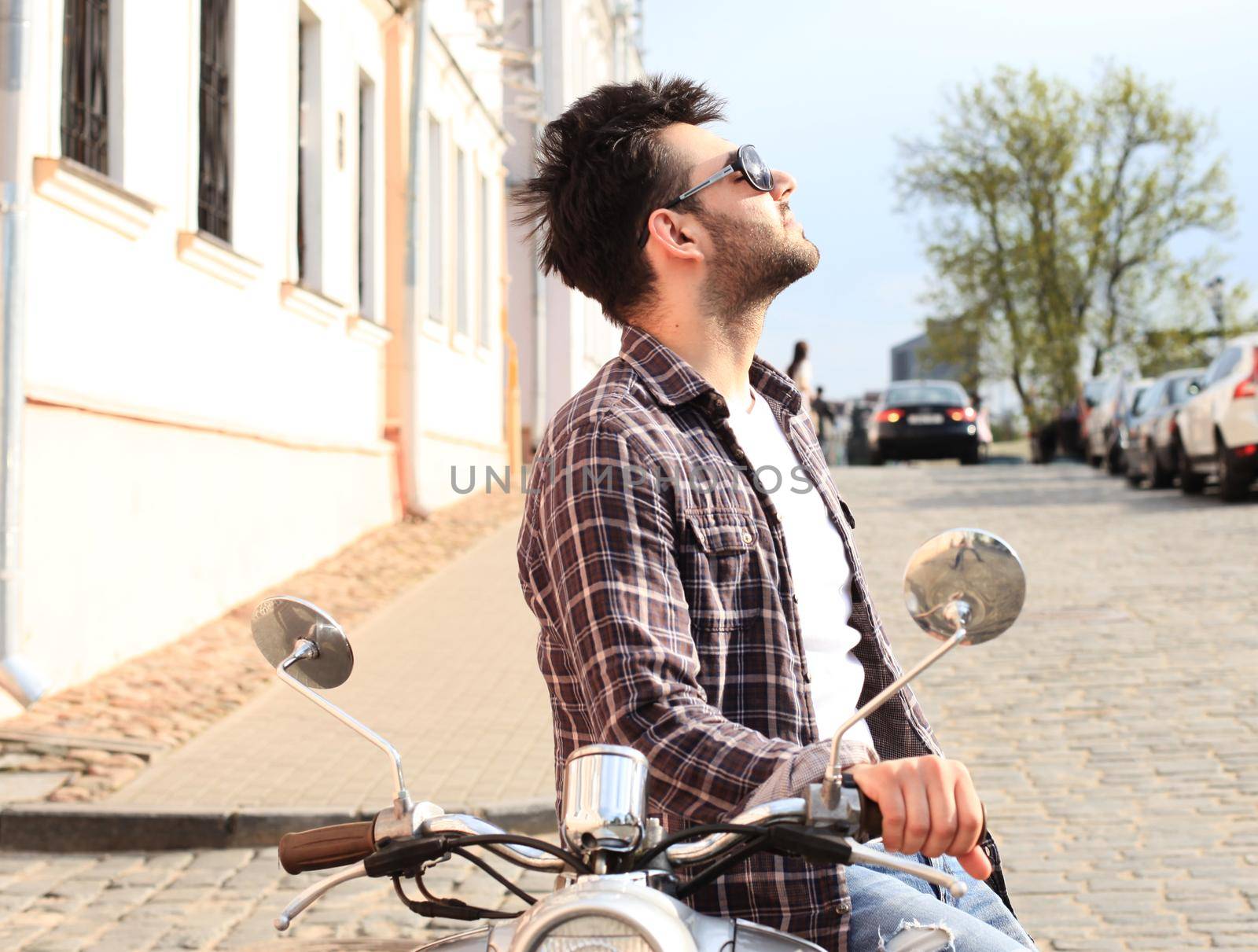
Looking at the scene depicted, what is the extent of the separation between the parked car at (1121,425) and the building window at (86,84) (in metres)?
22.0

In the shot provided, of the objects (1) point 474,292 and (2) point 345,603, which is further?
(1) point 474,292

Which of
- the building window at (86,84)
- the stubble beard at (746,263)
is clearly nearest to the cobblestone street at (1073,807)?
the stubble beard at (746,263)

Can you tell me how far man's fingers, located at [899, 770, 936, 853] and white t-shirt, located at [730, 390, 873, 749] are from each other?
59 cm

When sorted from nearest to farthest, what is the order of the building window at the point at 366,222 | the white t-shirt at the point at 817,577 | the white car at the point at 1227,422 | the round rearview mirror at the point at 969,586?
the round rearview mirror at the point at 969,586, the white t-shirt at the point at 817,577, the building window at the point at 366,222, the white car at the point at 1227,422

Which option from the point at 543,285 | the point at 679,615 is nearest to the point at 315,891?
the point at 679,615

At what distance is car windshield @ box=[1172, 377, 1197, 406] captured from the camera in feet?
79.3

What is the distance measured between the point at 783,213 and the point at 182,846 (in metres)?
4.64

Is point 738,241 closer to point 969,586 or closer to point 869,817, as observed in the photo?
point 969,586

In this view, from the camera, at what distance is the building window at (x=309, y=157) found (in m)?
14.1

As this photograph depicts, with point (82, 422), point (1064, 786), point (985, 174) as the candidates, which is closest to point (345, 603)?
point (82, 422)

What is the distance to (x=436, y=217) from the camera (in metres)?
20.1

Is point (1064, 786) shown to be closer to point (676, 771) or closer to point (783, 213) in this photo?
point (783, 213)

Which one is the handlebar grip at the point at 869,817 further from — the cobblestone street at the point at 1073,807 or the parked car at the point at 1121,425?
the parked car at the point at 1121,425

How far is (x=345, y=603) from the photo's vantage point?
39.7 ft
